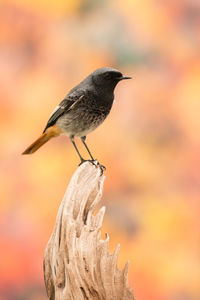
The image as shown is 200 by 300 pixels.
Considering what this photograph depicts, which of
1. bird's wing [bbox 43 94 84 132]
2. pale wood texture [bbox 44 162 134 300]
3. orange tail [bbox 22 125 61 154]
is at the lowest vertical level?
pale wood texture [bbox 44 162 134 300]

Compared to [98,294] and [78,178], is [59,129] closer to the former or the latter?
[78,178]

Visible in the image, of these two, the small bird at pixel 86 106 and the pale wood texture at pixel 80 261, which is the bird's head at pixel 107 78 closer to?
the small bird at pixel 86 106

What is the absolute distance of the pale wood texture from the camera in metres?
3.71

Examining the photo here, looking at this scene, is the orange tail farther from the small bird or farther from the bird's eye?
the bird's eye

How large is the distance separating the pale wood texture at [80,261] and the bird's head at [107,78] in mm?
→ 1053

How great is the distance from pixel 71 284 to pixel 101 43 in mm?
4760

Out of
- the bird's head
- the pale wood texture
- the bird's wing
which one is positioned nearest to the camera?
the pale wood texture

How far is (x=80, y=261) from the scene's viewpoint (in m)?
3.73

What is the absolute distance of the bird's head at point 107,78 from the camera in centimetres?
437

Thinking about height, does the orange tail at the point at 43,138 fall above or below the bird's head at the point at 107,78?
below

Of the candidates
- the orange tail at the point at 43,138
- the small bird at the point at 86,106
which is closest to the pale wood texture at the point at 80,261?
the small bird at the point at 86,106

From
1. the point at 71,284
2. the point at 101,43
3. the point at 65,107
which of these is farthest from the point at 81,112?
the point at 101,43

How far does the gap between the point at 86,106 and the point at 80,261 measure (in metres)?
1.44

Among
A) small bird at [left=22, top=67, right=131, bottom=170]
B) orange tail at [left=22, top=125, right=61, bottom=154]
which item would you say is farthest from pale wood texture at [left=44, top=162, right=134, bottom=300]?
orange tail at [left=22, top=125, right=61, bottom=154]
